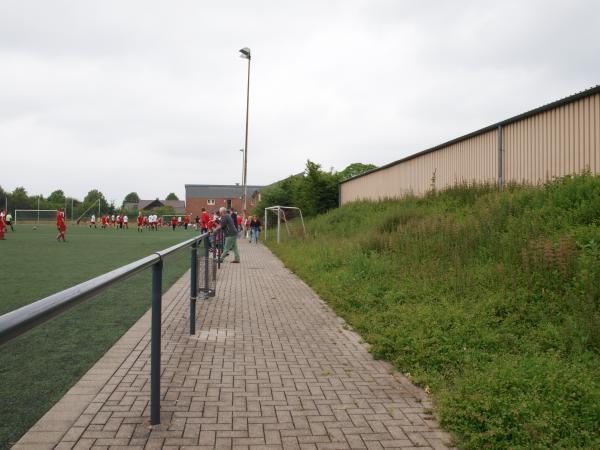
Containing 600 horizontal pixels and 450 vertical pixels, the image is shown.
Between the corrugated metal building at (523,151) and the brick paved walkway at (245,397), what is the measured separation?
23.3 ft

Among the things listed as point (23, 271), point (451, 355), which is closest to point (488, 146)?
point (451, 355)

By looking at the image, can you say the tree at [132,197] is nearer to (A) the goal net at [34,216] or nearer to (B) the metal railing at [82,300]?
(A) the goal net at [34,216]

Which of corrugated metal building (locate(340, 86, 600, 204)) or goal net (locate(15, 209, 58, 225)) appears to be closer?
corrugated metal building (locate(340, 86, 600, 204))

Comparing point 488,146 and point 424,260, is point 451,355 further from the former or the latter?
point 488,146

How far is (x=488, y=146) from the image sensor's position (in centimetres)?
1435

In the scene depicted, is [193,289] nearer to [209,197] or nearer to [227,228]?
[227,228]

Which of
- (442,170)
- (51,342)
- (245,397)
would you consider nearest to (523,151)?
(442,170)

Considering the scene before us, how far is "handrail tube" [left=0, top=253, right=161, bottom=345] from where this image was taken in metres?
1.38

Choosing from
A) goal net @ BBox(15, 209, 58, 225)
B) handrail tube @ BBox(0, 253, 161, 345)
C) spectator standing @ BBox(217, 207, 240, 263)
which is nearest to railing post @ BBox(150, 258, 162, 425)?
handrail tube @ BBox(0, 253, 161, 345)

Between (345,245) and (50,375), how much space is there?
9.93 m

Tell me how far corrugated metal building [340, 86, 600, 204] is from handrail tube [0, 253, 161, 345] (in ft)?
33.5

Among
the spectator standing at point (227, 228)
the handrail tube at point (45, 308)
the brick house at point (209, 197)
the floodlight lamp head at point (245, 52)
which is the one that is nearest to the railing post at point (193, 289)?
the handrail tube at point (45, 308)

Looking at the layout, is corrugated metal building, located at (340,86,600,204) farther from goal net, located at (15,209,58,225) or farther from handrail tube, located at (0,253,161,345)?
goal net, located at (15,209,58,225)

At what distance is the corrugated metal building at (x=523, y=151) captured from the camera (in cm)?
1042
